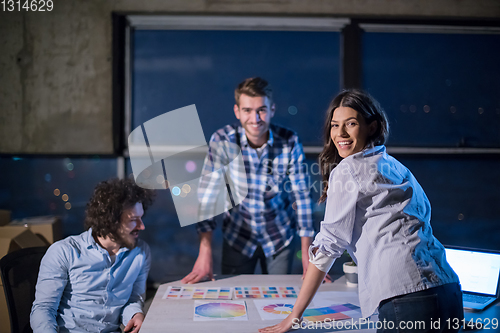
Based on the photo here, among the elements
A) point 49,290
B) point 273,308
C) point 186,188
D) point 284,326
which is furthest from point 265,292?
point 186,188

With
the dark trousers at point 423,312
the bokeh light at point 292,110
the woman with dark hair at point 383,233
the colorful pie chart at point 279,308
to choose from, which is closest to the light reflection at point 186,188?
the bokeh light at point 292,110

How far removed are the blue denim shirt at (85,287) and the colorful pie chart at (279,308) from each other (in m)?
0.58

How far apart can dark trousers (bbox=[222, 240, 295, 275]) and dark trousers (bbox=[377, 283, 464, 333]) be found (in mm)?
1066

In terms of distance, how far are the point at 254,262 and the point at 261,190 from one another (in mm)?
416

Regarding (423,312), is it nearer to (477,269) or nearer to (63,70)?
(477,269)

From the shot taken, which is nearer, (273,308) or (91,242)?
(273,308)

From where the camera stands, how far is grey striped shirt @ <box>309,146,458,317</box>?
1.08 meters

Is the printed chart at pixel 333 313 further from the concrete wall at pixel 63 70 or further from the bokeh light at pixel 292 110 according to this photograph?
the concrete wall at pixel 63 70

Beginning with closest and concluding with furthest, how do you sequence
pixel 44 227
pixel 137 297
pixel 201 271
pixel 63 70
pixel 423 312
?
pixel 423 312
pixel 137 297
pixel 201 271
pixel 44 227
pixel 63 70

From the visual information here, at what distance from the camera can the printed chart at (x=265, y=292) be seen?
65.1 inches

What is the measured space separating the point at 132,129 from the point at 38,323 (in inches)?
67.6

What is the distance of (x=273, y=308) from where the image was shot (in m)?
1.51

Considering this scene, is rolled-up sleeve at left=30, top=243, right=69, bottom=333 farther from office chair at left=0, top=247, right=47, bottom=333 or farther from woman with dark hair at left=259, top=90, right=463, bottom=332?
woman with dark hair at left=259, top=90, right=463, bottom=332

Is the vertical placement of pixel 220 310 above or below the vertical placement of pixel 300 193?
below
